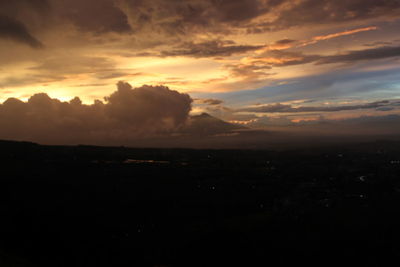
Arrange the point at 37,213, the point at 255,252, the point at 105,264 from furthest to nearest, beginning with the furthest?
the point at 37,213 → the point at 255,252 → the point at 105,264

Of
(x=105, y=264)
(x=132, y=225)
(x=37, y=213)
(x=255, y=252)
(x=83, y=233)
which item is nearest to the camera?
(x=105, y=264)

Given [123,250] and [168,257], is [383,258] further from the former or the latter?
[123,250]

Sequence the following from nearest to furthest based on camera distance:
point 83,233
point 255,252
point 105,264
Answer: point 105,264 → point 255,252 → point 83,233

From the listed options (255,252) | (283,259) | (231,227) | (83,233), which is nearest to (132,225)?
(83,233)

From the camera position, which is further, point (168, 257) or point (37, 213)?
point (37, 213)

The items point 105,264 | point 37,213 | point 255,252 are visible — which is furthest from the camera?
point 37,213

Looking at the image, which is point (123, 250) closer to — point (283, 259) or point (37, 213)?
point (283, 259)

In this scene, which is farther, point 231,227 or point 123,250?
point 231,227

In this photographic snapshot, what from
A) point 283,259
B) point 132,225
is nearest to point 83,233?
point 132,225

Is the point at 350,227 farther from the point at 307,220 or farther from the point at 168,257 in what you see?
the point at 168,257
